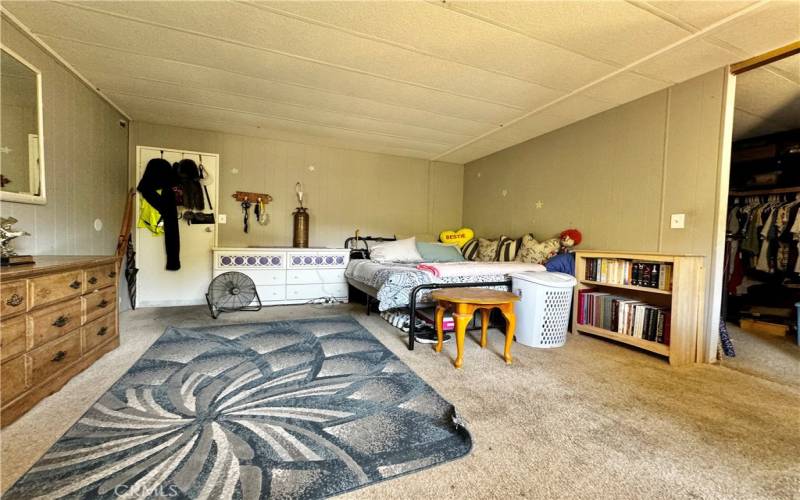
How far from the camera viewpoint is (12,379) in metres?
1.32

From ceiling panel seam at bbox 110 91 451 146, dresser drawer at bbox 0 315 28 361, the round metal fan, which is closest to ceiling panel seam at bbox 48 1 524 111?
ceiling panel seam at bbox 110 91 451 146

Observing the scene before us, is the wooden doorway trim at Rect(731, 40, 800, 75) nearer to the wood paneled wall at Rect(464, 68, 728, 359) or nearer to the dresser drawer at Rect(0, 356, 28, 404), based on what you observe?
the wood paneled wall at Rect(464, 68, 728, 359)

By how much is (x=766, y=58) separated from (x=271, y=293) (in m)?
4.69

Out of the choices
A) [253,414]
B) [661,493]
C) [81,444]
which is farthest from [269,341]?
[661,493]

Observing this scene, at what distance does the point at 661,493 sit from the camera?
3.33ft

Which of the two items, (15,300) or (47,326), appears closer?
(15,300)

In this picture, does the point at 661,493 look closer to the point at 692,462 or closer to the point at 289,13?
the point at 692,462

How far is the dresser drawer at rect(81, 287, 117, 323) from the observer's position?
72.8 inches

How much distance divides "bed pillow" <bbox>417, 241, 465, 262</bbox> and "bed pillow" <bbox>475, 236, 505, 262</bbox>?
314 mm

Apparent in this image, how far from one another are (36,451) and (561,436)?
6.84ft

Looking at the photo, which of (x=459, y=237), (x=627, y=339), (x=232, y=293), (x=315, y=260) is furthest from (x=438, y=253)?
(x=232, y=293)

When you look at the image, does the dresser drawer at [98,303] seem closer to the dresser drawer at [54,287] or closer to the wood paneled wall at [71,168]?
the dresser drawer at [54,287]

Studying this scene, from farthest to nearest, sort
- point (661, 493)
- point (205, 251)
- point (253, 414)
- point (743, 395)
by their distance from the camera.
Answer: point (205, 251)
point (743, 395)
point (253, 414)
point (661, 493)

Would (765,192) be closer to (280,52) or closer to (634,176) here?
(634,176)
